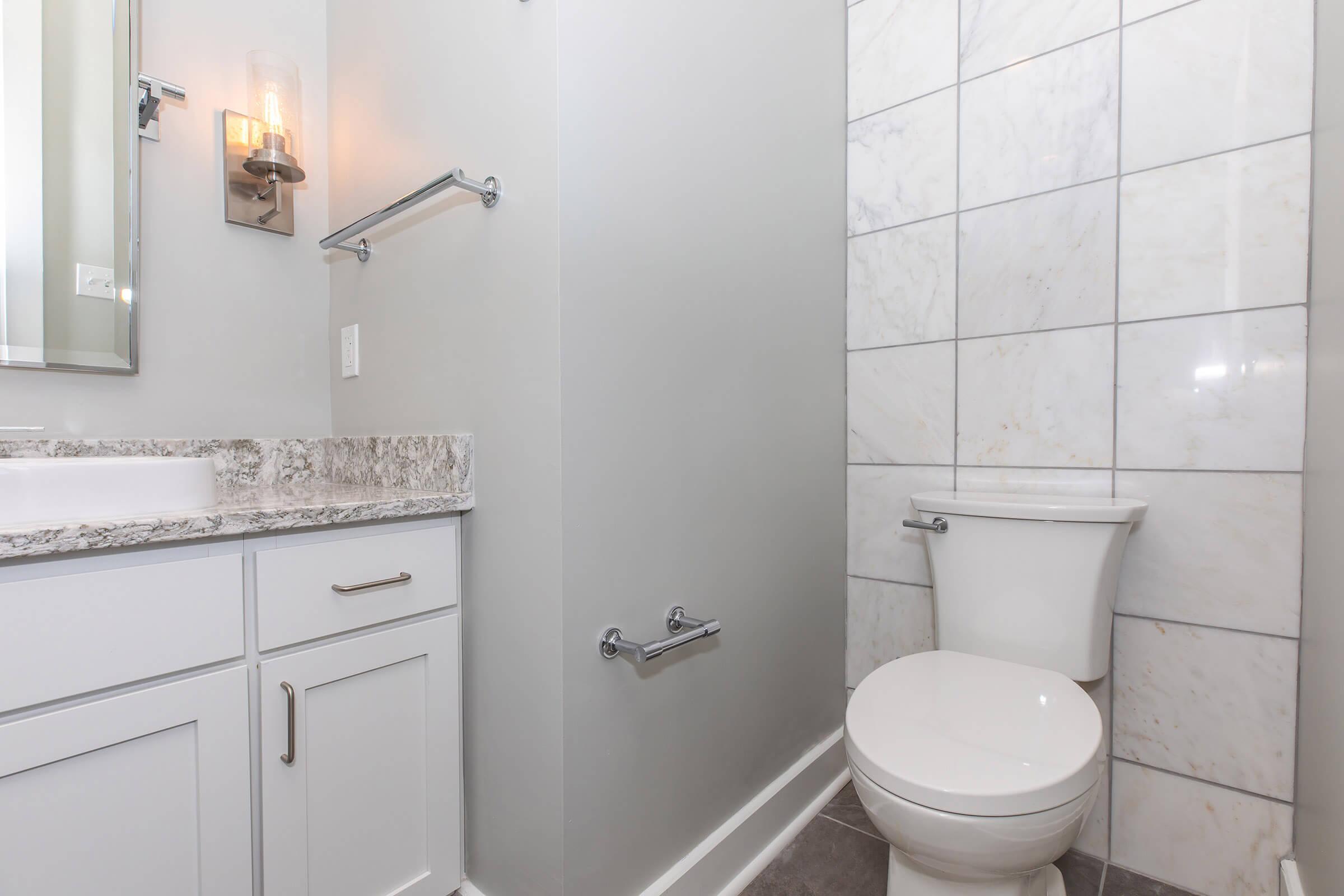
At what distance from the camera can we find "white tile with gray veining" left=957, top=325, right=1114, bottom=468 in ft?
4.30

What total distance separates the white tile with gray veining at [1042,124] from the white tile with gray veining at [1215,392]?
1.24 feet

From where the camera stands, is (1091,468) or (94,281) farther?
(1091,468)

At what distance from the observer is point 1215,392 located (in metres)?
1.20

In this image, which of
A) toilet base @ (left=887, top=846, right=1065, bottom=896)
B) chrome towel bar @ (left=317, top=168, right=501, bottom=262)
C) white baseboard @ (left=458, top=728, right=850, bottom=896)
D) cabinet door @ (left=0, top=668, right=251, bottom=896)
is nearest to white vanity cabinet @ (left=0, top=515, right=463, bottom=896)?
cabinet door @ (left=0, top=668, right=251, bottom=896)

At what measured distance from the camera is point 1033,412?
138cm

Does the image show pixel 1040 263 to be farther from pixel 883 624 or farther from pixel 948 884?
pixel 948 884

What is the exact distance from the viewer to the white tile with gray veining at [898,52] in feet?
4.90

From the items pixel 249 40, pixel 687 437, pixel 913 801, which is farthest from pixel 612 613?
pixel 249 40

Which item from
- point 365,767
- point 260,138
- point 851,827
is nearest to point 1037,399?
point 851,827

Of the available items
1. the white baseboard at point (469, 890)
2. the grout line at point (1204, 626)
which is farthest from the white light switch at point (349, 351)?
the grout line at point (1204, 626)

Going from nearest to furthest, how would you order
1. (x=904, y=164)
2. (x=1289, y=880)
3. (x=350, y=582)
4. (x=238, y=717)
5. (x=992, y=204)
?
(x=238, y=717) → (x=350, y=582) → (x=1289, y=880) → (x=992, y=204) → (x=904, y=164)

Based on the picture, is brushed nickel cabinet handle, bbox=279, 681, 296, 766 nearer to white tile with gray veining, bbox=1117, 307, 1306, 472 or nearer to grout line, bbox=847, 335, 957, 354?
grout line, bbox=847, 335, 957, 354

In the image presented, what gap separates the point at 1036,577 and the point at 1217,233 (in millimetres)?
739

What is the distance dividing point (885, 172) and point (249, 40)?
1.51 m
